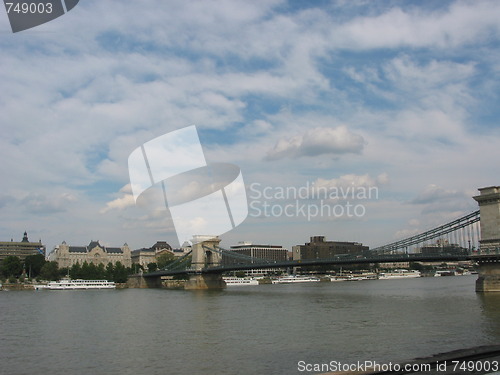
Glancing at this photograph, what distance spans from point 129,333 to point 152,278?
6829cm

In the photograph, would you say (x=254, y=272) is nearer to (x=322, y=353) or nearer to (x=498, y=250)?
(x=498, y=250)

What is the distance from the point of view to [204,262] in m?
79.4

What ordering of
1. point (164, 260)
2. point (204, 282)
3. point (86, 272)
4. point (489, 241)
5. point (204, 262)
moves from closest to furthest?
point (489, 241) → point (204, 282) → point (204, 262) → point (86, 272) → point (164, 260)

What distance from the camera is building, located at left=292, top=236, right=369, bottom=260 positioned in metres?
160

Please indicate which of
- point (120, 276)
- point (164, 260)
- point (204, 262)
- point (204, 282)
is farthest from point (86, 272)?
point (164, 260)

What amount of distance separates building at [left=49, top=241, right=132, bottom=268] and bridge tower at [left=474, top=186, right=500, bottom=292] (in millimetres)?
108959

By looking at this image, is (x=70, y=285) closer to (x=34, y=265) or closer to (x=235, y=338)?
(x=34, y=265)

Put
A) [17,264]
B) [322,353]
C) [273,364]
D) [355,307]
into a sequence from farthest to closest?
[17,264] → [355,307] → [322,353] → [273,364]

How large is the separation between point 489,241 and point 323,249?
126 meters

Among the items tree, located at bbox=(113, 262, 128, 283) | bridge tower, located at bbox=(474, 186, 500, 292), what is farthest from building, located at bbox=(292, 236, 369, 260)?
bridge tower, located at bbox=(474, 186, 500, 292)

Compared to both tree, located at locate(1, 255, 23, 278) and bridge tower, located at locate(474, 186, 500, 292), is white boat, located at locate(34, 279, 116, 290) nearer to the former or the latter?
tree, located at locate(1, 255, 23, 278)

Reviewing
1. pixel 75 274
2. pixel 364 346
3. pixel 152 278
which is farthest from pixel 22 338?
pixel 75 274

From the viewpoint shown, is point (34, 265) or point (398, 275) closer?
point (34, 265)

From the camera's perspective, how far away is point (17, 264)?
102125mm
